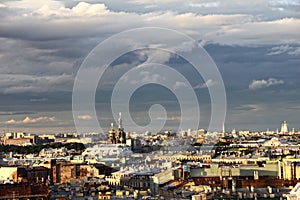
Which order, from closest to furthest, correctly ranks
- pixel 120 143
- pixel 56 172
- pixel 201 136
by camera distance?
pixel 56 172, pixel 120 143, pixel 201 136

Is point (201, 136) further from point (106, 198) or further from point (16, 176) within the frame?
point (106, 198)

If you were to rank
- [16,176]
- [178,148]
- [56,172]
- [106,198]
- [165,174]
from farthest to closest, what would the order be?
1. [178,148]
2. [56,172]
3. [16,176]
4. [165,174]
5. [106,198]

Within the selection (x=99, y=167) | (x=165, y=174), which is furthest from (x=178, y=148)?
(x=165, y=174)

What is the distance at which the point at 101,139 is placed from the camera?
126375 mm

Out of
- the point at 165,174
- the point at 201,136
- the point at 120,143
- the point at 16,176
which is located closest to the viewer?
the point at 165,174

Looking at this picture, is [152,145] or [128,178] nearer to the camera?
[128,178]

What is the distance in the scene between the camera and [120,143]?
372 feet

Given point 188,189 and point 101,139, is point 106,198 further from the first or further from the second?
point 101,139

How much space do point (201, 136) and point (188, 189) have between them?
9178 cm

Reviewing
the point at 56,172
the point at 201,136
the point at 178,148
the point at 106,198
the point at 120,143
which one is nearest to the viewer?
the point at 106,198

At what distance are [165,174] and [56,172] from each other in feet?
54.3

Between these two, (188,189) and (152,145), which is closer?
(188,189)

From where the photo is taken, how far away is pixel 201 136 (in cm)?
14600

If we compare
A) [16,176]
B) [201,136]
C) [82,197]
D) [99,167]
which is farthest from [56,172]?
[201,136]
